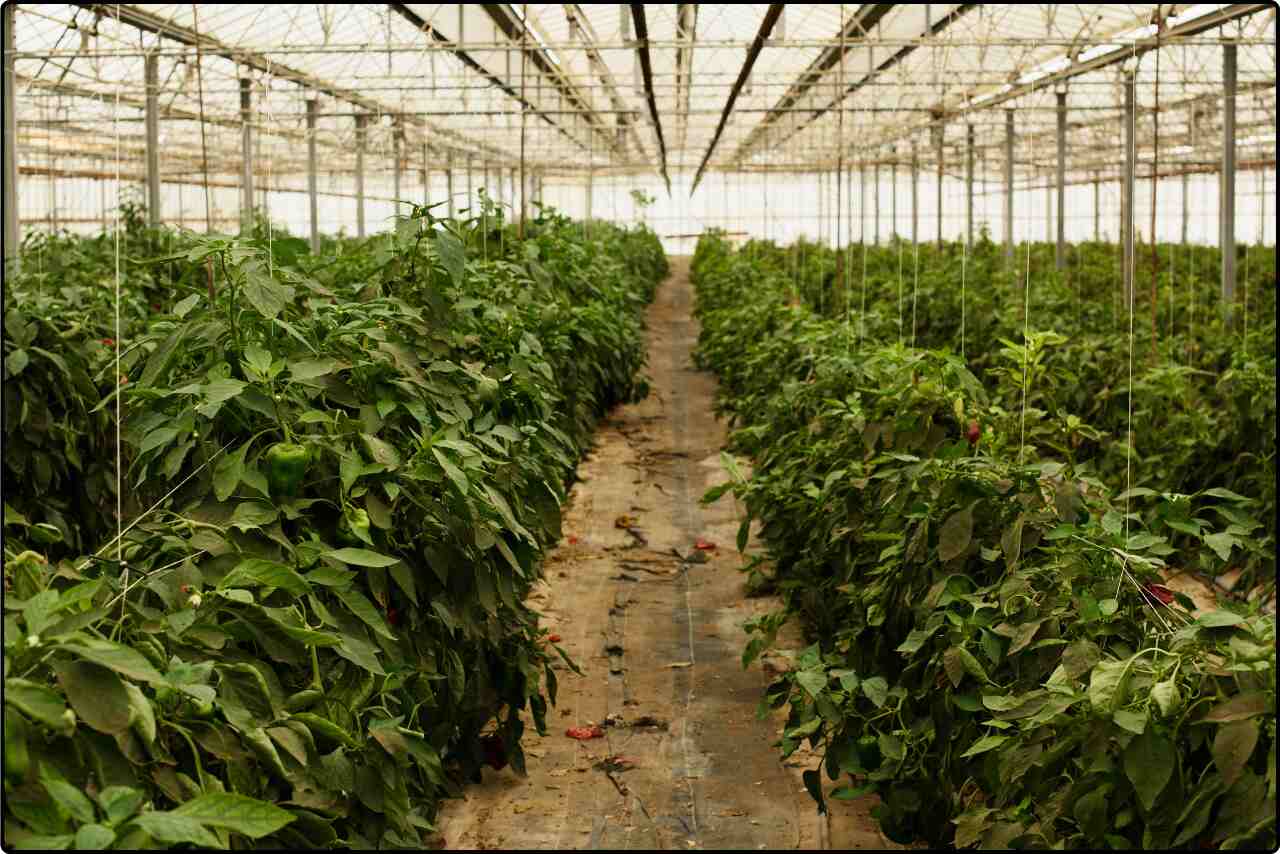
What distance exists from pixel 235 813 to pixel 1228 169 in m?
11.1

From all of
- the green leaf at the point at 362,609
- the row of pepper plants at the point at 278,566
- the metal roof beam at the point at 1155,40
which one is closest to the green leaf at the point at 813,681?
the row of pepper plants at the point at 278,566

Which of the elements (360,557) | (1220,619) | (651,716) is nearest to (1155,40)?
(651,716)

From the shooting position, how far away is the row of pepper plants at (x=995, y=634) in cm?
225

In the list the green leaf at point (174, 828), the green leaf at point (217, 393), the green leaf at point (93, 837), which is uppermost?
the green leaf at point (217, 393)

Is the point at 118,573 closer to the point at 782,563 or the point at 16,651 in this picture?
the point at 16,651

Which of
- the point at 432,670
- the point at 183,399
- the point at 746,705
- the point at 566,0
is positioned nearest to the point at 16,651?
the point at 183,399

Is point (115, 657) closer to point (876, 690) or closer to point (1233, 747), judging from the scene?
point (1233, 747)

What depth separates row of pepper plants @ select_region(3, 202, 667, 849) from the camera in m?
1.78

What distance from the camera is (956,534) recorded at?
340 cm

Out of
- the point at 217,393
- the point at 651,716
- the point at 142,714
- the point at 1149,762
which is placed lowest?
the point at 651,716

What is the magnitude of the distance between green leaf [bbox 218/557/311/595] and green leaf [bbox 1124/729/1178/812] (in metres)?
1.35

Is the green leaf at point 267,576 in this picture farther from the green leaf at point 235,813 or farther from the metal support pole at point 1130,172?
the metal support pole at point 1130,172

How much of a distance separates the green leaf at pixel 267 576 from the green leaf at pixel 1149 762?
1352 mm

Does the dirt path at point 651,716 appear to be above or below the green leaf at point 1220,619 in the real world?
below
